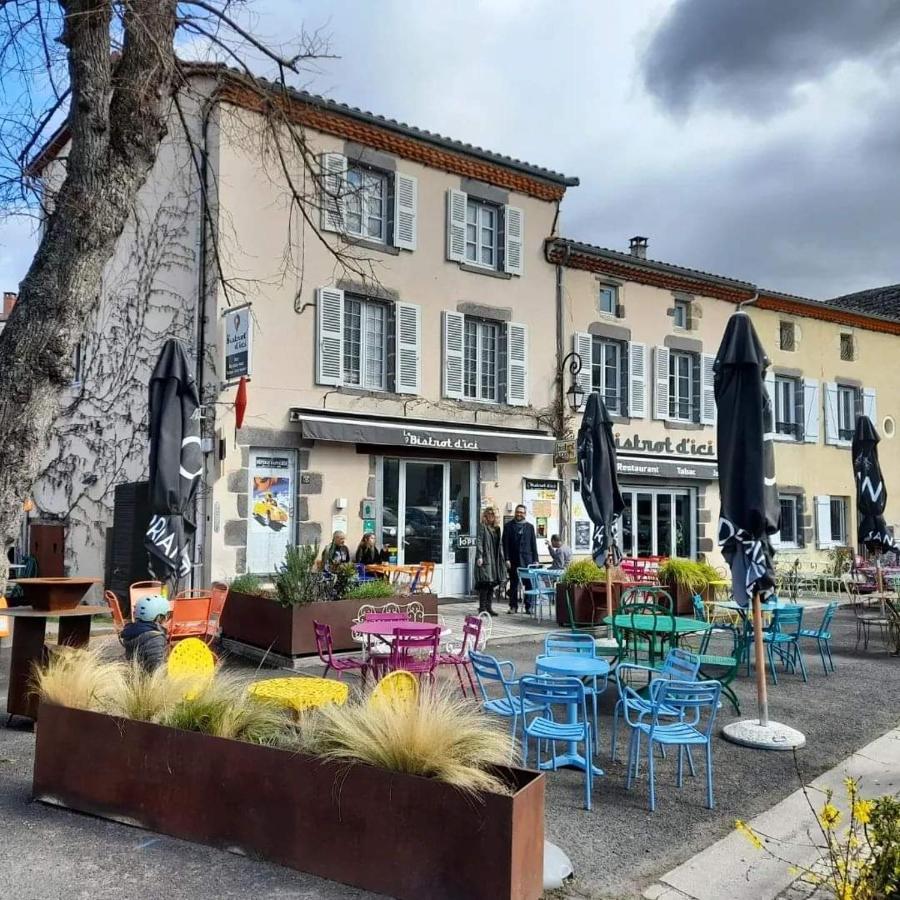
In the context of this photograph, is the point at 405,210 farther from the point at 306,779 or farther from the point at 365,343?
the point at 306,779

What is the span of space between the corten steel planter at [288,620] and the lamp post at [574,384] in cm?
710

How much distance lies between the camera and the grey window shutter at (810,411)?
19.5 metres

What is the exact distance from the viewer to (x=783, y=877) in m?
3.82

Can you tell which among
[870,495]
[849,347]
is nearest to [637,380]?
[870,495]

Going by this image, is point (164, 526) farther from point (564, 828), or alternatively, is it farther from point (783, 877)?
point (783, 877)

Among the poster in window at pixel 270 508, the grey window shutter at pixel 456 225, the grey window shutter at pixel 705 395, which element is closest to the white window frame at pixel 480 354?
the grey window shutter at pixel 456 225

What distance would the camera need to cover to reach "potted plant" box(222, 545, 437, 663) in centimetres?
846

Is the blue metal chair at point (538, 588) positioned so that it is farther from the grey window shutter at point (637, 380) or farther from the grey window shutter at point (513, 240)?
the grey window shutter at point (513, 240)

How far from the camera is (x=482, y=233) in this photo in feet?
49.8

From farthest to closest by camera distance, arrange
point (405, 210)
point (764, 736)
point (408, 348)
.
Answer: point (405, 210)
point (408, 348)
point (764, 736)

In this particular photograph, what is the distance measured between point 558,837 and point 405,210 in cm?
1144

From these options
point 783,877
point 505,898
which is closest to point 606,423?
point 783,877

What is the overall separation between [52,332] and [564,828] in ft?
15.1

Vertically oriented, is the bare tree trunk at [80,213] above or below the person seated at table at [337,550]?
above
